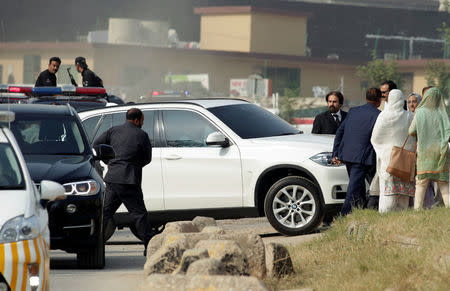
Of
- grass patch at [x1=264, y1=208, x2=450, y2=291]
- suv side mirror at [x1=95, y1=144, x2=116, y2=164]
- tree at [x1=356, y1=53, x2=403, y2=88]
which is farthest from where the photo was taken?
tree at [x1=356, y1=53, x2=403, y2=88]

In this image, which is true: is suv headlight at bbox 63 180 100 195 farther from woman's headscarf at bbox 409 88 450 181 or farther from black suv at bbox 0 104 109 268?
woman's headscarf at bbox 409 88 450 181

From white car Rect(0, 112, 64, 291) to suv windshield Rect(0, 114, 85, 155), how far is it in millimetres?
3586

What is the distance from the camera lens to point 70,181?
36.4ft

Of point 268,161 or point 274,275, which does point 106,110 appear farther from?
point 274,275

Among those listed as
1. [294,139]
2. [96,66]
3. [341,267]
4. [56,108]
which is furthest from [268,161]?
[96,66]

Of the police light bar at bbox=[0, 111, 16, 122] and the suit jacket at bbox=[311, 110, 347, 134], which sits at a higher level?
the police light bar at bbox=[0, 111, 16, 122]

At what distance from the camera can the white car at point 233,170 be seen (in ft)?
44.3

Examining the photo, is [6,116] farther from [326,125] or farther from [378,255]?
[326,125]

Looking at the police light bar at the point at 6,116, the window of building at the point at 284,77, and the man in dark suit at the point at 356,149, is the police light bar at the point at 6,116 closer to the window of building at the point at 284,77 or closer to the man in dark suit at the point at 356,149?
the man in dark suit at the point at 356,149

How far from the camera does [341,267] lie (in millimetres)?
8977

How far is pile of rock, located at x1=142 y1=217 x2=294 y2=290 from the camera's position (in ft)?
22.7

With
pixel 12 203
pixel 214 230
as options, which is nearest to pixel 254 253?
pixel 214 230

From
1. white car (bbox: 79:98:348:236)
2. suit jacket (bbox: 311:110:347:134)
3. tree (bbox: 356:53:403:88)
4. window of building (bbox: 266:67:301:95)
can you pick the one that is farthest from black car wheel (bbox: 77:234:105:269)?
window of building (bbox: 266:67:301:95)

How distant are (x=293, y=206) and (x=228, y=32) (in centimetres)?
5818
